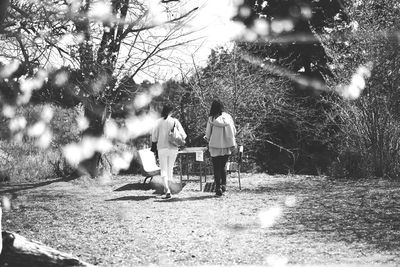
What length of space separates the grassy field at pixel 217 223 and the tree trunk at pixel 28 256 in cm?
49

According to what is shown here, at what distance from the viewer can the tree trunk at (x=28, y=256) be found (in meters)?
5.01

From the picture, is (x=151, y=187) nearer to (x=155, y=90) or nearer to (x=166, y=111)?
(x=166, y=111)

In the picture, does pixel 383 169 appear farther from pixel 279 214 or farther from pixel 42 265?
pixel 42 265

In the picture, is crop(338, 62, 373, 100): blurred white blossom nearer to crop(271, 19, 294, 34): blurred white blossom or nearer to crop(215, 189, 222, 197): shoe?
crop(215, 189, 222, 197): shoe

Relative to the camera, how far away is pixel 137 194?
1116 cm

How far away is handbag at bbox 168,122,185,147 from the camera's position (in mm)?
10164

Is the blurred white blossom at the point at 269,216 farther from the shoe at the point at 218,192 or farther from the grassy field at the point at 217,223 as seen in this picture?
the shoe at the point at 218,192

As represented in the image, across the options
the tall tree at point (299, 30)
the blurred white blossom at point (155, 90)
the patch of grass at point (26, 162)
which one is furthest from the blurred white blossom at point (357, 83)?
the tall tree at point (299, 30)

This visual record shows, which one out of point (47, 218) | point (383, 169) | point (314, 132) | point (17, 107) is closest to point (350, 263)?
point (47, 218)

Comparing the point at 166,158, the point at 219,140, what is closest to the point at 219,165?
the point at 219,140

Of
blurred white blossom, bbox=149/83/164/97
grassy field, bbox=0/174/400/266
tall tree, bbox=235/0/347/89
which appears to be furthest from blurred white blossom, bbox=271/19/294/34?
grassy field, bbox=0/174/400/266

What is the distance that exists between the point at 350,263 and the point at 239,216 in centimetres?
311

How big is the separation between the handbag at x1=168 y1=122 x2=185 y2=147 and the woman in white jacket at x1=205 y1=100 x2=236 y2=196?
62 centimetres

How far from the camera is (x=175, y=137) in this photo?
1016cm
